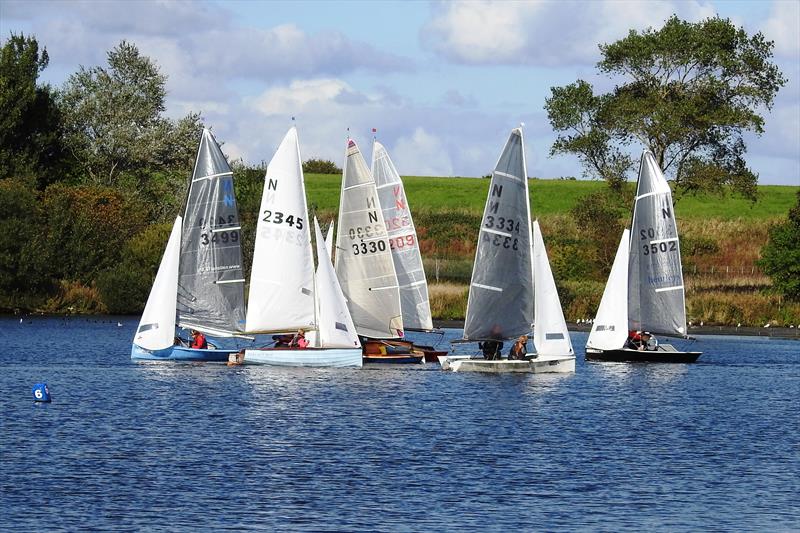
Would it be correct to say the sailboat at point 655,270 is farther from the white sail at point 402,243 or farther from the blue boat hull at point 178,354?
the blue boat hull at point 178,354

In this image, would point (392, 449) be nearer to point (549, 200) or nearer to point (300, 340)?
point (300, 340)

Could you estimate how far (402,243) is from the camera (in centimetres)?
7644

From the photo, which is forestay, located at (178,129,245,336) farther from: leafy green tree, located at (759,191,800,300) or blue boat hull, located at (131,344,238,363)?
leafy green tree, located at (759,191,800,300)

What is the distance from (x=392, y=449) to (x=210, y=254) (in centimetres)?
2893

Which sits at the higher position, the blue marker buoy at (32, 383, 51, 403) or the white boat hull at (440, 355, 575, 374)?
the white boat hull at (440, 355, 575, 374)

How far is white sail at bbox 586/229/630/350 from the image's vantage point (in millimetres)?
76750

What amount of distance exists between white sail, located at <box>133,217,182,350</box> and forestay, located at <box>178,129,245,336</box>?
1.64 meters

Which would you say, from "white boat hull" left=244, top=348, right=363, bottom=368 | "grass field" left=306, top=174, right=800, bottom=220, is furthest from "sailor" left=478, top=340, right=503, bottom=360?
"grass field" left=306, top=174, right=800, bottom=220

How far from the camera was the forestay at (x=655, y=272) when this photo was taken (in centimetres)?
8062

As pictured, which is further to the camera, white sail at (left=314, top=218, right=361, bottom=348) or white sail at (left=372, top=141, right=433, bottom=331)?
white sail at (left=372, top=141, right=433, bottom=331)

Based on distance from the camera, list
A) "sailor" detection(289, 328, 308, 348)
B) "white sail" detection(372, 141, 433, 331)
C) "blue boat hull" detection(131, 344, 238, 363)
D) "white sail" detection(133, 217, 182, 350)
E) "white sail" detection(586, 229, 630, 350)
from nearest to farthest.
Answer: "sailor" detection(289, 328, 308, 348) → "white sail" detection(133, 217, 182, 350) → "blue boat hull" detection(131, 344, 238, 363) → "white sail" detection(372, 141, 433, 331) → "white sail" detection(586, 229, 630, 350)

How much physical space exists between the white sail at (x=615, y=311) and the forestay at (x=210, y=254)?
19682mm

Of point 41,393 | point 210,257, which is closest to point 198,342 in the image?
point 210,257

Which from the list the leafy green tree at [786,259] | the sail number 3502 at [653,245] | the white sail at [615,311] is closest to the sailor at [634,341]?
the white sail at [615,311]
